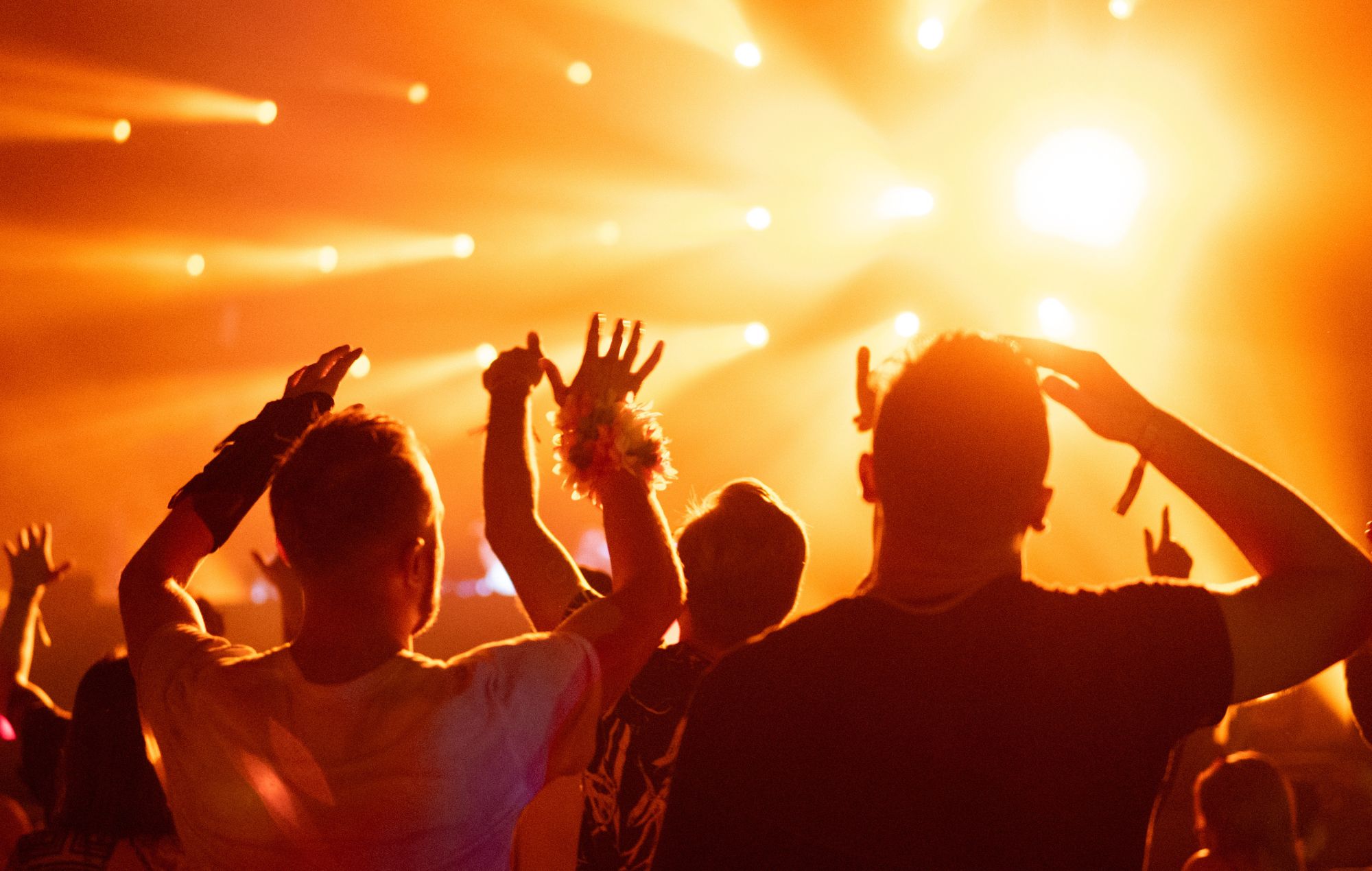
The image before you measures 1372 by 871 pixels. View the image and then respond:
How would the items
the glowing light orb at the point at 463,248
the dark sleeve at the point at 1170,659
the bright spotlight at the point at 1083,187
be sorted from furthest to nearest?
the glowing light orb at the point at 463,248
the bright spotlight at the point at 1083,187
the dark sleeve at the point at 1170,659

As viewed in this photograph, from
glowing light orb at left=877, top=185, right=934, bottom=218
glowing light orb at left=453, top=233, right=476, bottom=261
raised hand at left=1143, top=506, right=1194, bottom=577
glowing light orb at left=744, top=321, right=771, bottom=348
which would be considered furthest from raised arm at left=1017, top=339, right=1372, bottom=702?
glowing light orb at left=453, top=233, right=476, bottom=261

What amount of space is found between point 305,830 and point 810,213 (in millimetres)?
8721

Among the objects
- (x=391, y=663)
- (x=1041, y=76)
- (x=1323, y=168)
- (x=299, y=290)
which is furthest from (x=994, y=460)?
(x=299, y=290)

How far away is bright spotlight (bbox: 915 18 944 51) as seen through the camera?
823 cm

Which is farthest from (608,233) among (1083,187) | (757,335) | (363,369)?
(1083,187)

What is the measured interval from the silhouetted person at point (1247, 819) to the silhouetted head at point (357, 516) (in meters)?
2.40

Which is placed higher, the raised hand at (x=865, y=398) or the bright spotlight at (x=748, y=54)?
the bright spotlight at (x=748, y=54)

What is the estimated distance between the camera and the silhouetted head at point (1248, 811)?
10.2ft

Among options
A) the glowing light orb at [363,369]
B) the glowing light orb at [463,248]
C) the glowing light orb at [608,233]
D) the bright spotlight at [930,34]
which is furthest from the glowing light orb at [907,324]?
the glowing light orb at [363,369]

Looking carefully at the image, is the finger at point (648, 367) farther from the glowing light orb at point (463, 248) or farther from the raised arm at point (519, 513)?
the glowing light orb at point (463, 248)

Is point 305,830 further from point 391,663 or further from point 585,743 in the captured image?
point 585,743

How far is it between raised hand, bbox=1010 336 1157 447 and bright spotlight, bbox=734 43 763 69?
7.77 m

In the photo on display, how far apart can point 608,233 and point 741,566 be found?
851 cm

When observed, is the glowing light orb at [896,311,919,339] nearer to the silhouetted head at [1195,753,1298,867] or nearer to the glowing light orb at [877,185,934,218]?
the glowing light orb at [877,185,934,218]
